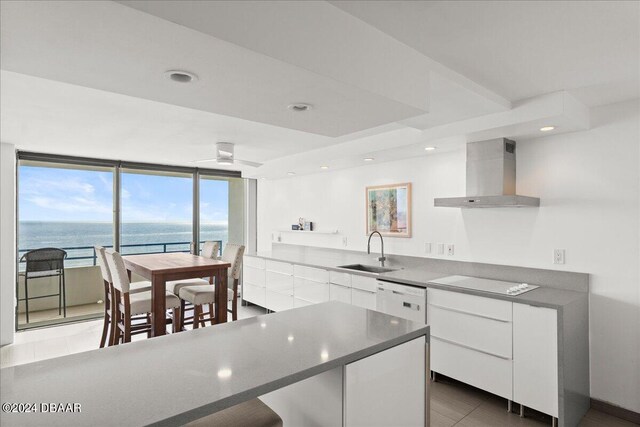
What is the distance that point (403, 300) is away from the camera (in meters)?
3.29

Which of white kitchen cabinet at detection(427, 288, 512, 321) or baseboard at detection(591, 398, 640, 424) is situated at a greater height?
white kitchen cabinet at detection(427, 288, 512, 321)

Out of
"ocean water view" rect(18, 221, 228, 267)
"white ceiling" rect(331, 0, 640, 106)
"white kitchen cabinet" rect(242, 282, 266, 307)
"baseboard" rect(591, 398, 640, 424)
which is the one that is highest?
"white ceiling" rect(331, 0, 640, 106)

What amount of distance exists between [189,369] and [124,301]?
8.44ft

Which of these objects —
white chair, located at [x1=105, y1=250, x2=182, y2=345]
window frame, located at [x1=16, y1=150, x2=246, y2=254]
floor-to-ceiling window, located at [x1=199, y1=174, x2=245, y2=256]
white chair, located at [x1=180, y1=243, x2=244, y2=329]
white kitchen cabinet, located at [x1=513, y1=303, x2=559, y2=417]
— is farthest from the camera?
floor-to-ceiling window, located at [x1=199, y1=174, x2=245, y2=256]

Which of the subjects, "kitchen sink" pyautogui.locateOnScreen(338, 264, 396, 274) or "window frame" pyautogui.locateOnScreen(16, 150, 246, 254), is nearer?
"kitchen sink" pyautogui.locateOnScreen(338, 264, 396, 274)

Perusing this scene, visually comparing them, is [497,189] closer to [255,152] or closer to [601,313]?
[601,313]

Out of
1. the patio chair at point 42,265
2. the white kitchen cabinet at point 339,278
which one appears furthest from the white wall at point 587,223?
the patio chair at point 42,265

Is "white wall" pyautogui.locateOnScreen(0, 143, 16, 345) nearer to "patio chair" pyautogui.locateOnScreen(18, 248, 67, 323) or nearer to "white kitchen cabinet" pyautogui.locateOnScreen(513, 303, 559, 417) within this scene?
"patio chair" pyautogui.locateOnScreen(18, 248, 67, 323)

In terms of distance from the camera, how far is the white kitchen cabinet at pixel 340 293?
3930 millimetres

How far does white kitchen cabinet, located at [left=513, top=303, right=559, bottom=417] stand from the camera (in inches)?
94.6

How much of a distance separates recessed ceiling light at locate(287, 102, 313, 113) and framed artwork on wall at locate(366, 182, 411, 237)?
2539mm

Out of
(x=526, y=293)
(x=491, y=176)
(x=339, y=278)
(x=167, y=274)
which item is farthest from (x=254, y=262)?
(x=526, y=293)

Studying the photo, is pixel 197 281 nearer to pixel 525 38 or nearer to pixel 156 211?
pixel 156 211

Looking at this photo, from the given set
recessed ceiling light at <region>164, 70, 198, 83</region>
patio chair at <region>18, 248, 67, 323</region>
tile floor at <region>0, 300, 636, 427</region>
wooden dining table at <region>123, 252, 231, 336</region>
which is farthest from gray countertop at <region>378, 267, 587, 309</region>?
patio chair at <region>18, 248, 67, 323</region>
